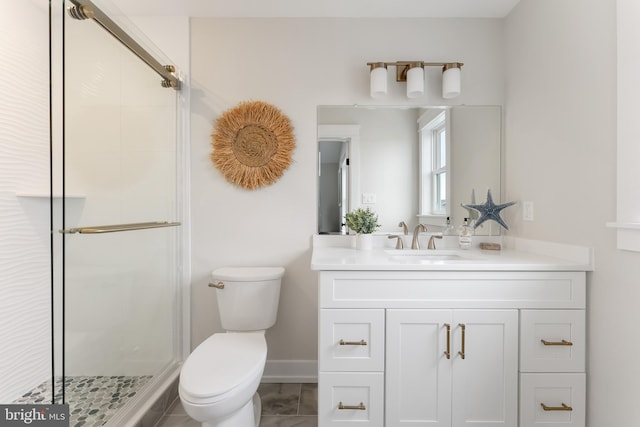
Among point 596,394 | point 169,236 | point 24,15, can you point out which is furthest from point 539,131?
point 24,15

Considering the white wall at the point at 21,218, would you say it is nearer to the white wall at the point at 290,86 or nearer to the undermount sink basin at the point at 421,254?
the white wall at the point at 290,86

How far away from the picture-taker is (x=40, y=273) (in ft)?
5.79

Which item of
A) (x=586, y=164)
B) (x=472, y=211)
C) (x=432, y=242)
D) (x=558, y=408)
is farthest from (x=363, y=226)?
(x=558, y=408)

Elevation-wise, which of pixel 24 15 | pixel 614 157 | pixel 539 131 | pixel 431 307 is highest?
pixel 24 15

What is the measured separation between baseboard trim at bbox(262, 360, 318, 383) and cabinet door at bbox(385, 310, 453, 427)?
81 cm

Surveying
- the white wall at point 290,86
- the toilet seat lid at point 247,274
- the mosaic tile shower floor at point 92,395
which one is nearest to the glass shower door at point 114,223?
the mosaic tile shower floor at point 92,395

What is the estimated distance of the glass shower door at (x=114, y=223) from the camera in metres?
1.24

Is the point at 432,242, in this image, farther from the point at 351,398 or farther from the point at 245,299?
the point at 245,299

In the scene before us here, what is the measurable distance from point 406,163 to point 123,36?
1631mm

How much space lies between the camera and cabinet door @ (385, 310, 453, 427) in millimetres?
1543

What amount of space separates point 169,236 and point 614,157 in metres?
2.19

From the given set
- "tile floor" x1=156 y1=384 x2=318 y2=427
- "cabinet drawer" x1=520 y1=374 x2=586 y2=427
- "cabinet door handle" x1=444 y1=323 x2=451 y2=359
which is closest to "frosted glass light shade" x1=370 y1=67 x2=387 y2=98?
"cabinet door handle" x1=444 y1=323 x2=451 y2=359

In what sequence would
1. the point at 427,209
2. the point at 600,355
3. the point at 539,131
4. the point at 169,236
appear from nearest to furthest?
1. the point at 600,355
2. the point at 539,131
3. the point at 169,236
4. the point at 427,209

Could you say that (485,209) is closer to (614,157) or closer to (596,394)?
(614,157)
